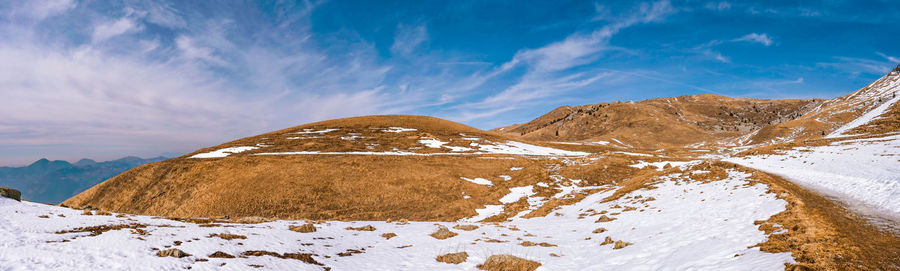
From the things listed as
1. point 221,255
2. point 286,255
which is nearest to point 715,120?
point 286,255

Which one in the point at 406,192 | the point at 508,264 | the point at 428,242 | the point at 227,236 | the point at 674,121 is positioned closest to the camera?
the point at 508,264

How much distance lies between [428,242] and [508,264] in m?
5.41

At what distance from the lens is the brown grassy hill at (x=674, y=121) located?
126 metres

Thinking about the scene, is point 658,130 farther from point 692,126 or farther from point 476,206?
point 476,206

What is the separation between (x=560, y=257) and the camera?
1237cm

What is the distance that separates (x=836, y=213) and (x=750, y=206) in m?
2.44

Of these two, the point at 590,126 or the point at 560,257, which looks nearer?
the point at 560,257

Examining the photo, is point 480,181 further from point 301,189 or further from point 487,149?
point 487,149

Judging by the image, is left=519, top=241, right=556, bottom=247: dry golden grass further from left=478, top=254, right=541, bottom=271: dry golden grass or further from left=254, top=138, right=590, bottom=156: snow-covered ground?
left=254, top=138, right=590, bottom=156: snow-covered ground

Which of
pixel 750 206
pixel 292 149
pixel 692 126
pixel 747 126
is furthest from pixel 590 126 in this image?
pixel 750 206

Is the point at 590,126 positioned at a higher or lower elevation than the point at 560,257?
higher

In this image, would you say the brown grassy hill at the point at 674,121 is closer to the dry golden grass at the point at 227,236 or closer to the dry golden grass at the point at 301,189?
the dry golden grass at the point at 301,189

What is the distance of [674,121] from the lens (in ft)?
474

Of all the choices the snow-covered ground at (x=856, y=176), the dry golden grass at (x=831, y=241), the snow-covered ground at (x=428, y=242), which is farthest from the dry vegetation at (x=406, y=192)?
the snow-covered ground at (x=856, y=176)
